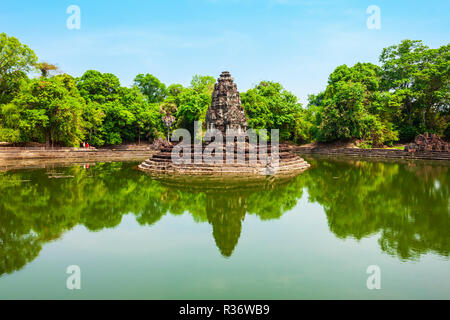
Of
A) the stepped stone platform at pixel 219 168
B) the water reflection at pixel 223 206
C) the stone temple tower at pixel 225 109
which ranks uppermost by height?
the stone temple tower at pixel 225 109

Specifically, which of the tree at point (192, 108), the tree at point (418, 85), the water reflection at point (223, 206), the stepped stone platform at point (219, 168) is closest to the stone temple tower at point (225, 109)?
the stepped stone platform at point (219, 168)

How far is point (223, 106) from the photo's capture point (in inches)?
780

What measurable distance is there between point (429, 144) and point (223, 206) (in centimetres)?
2587

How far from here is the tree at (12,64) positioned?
28.7 metres

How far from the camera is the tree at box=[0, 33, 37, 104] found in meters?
28.7

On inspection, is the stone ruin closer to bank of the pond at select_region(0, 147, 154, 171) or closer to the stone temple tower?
the stone temple tower

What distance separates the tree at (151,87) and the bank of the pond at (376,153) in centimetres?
2619

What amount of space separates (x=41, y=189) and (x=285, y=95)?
33.7m

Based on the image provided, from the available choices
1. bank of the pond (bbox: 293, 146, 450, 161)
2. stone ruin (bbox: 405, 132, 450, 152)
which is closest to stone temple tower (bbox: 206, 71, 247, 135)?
bank of the pond (bbox: 293, 146, 450, 161)

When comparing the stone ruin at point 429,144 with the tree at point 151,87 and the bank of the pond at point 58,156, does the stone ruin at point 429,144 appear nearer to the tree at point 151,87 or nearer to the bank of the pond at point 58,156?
the bank of the pond at point 58,156

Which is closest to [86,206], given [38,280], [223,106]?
[38,280]

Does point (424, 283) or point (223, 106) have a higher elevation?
point (223, 106)
